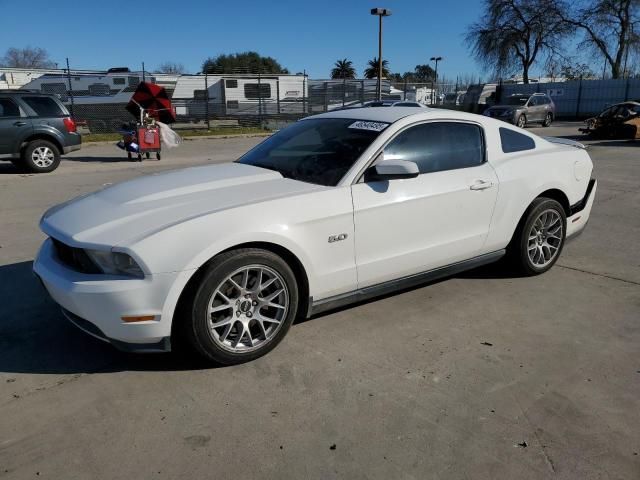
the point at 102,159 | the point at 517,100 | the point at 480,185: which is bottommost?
the point at 102,159

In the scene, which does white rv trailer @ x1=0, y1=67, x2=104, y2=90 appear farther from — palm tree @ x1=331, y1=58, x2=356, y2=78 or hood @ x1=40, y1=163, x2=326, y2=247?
palm tree @ x1=331, y1=58, x2=356, y2=78

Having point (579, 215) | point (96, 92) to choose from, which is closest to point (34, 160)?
point (96, 92)

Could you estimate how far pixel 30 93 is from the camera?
38.8 ft

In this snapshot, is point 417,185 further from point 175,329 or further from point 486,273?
point 175,329

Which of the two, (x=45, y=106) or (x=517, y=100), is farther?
(x=517, y=100)

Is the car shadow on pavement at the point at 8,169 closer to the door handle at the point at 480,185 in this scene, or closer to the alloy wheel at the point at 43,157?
the alloy wheel at the point at 43,157

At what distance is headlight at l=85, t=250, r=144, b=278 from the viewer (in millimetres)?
2832

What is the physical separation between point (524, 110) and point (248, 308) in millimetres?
25020

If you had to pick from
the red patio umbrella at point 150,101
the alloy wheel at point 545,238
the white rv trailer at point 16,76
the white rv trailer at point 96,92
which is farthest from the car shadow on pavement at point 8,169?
Answer: the white rv trailer at point 16,76

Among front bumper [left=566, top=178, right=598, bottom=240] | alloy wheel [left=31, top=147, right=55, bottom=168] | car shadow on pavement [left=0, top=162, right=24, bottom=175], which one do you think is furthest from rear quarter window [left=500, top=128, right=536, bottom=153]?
car shadow on pavement [left=0, top=162, right=24, bottom=175]

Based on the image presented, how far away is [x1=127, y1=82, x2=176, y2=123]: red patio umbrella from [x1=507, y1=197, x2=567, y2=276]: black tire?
40.5 feet

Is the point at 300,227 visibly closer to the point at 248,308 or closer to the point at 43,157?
the point at 248,308

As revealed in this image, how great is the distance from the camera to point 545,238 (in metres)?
4.71

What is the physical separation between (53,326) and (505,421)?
3.08 m
